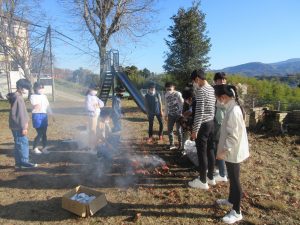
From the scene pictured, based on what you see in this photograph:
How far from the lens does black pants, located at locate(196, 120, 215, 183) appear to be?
5.05 metres

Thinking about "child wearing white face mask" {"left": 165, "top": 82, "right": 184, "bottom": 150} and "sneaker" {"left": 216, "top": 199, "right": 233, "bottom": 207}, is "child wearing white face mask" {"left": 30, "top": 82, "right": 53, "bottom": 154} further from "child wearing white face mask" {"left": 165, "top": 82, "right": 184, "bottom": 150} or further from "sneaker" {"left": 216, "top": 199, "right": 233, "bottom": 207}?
"sneaker" {"left": 216, "top": 199, "right": 233, "bottom": 207}

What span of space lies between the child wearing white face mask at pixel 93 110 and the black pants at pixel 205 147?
342 centimetres

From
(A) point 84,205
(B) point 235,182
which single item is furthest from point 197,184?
(A) point 84,205

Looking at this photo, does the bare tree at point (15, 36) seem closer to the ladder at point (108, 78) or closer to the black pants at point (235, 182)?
the ladder at point (108, 78)

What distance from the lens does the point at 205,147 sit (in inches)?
200

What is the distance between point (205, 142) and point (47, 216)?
9.37 ft

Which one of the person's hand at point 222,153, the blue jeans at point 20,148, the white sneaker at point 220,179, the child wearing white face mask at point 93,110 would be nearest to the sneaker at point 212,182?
the white sneaker at point 220,179

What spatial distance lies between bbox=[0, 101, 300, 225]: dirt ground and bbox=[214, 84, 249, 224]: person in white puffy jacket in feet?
1.30

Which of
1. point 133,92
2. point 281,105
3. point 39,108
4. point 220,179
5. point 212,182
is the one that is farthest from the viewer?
point 133,92

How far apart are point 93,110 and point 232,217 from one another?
4.61 m

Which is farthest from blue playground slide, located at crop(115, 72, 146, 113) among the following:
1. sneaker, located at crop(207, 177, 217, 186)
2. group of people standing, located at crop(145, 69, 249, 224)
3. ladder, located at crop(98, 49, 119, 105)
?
sneaker, located at crop(207, 177, 217, 186)

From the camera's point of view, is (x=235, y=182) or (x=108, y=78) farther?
(x=108, y=78)

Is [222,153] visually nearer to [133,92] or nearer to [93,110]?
[93,110]

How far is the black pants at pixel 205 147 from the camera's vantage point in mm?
5047
